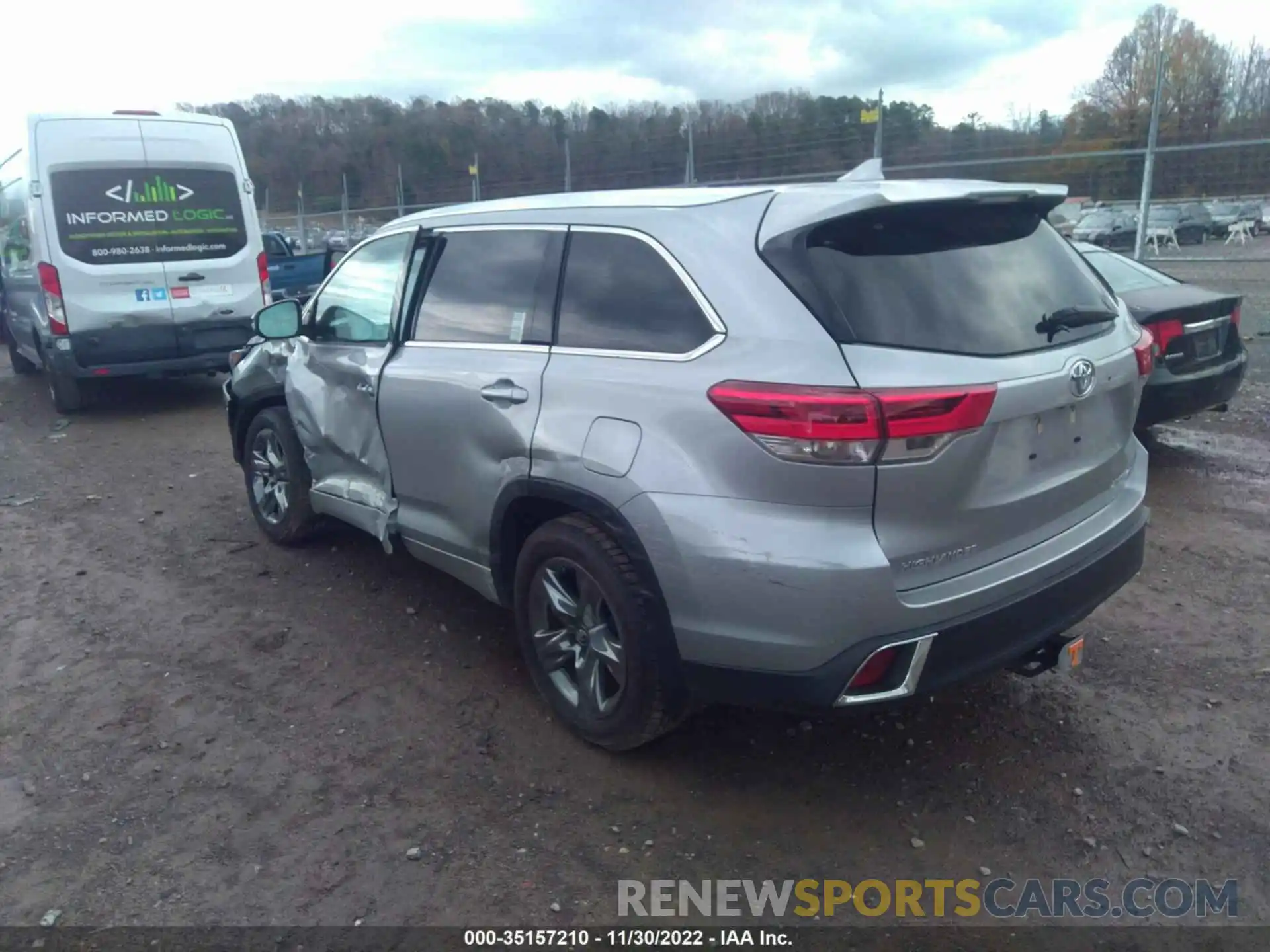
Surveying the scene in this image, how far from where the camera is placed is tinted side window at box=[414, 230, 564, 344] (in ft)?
12.2

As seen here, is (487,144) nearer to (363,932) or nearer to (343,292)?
(343,292)

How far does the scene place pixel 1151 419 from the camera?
6.30 meters

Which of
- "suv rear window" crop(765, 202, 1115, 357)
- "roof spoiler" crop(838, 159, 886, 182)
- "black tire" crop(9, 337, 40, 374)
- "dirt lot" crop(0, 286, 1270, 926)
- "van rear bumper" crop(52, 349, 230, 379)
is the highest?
"roof spoiler" crop(838, 159, 886, 182)

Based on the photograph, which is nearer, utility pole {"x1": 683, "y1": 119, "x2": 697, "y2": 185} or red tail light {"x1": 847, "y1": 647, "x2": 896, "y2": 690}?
red tail light {"x1": 847, "y1": 647, "x2": 896, "y2": 690}

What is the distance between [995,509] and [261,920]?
7.89ft

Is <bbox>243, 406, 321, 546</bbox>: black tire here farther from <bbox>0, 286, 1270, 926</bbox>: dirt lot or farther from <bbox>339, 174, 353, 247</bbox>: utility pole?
<bbox>339, 174, 353, 247</bbox>: utility pole

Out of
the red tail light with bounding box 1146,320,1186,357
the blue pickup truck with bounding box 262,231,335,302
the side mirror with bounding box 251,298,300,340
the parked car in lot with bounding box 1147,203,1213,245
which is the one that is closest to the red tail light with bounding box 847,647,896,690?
the side mirror with bounding box 251,298,300,340

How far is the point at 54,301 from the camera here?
30.6ft

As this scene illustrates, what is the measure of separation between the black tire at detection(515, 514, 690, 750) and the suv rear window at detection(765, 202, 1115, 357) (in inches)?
39.4

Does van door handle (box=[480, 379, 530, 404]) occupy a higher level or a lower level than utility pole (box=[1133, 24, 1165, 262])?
lower

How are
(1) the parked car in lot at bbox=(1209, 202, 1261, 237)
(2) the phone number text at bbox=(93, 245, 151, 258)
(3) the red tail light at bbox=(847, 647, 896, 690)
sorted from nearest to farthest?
(3) the red tail light at bbox=(847, 647, 896, 690)
(2) the phone number text at bbox=(93, 245, 151, 258)
(1) the parked car in lot at bbox=(1209, 202, 1261, 237)

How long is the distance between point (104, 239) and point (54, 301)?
2.35ft

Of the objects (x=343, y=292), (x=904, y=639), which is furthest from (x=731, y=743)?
(x=343, y=292)

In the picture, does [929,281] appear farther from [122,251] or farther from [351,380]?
[122,251]
